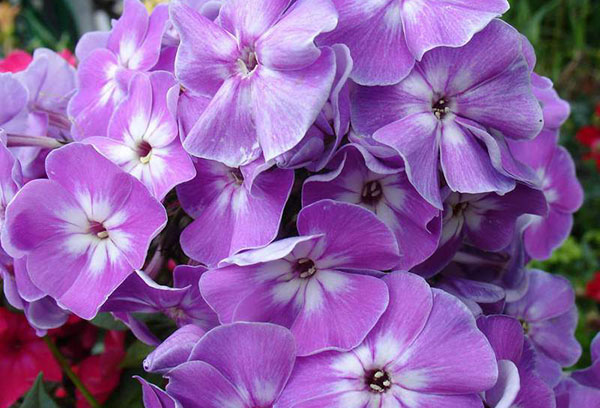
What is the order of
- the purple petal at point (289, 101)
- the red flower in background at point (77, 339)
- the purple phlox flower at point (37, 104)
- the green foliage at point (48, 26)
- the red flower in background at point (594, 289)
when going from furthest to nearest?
the green foliage at point (48, 26), the red flower in background at point (594, 289), the red flower in background at point (77, 339), the purple phlox flower at point (37, 104), the purple petal at point (289, 101)

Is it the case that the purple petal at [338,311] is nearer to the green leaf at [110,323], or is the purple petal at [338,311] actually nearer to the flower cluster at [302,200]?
the flower cluster at [302,200]

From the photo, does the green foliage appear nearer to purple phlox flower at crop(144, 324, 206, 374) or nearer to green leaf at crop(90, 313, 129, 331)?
green leaf at crop(90, 313, 129, 331)

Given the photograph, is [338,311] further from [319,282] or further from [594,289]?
[594,289]

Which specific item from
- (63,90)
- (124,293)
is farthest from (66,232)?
(63,90)

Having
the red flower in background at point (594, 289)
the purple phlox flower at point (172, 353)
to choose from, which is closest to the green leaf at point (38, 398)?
the purple phlox flower at point (172, 353)

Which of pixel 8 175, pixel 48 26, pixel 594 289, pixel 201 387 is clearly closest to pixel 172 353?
pixel 201 387

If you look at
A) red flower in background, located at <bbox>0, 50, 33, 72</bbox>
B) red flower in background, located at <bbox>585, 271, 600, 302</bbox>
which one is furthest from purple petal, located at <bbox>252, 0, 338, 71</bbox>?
red flower in background, located at <bbox>585, 271, 600, 302</bbox>
